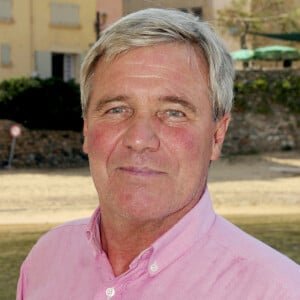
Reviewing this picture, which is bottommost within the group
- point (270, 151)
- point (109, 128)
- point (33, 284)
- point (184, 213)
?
point (270, 151)

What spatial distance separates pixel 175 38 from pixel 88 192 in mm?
17082

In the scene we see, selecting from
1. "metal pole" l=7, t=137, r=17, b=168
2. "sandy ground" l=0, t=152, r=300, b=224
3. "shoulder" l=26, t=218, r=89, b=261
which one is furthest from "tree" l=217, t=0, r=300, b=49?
"shoulder" l=26, t=218, r=89, b=261

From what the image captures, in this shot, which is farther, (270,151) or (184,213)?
(270,151)

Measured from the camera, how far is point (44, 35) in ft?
91.0

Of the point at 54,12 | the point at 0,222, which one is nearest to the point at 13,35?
the point at 54,12

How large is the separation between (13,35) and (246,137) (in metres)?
7.43

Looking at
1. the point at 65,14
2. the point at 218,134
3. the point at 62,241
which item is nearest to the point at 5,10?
the point at 65,14

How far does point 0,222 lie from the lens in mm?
15609

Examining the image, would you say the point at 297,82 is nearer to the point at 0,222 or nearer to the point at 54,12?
the point at 54,12

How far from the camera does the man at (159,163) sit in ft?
6.69

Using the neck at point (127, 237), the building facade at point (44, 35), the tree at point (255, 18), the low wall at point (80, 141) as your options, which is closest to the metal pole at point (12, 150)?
the low wall at point (80, 141)

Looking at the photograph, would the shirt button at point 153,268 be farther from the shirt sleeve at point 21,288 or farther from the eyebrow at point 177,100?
the shirt sleeve at point 21,288

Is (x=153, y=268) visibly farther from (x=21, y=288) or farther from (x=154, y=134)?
(x=21, y=288)

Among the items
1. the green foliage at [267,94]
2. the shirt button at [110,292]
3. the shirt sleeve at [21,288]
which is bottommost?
the green foliage at [267,94]
